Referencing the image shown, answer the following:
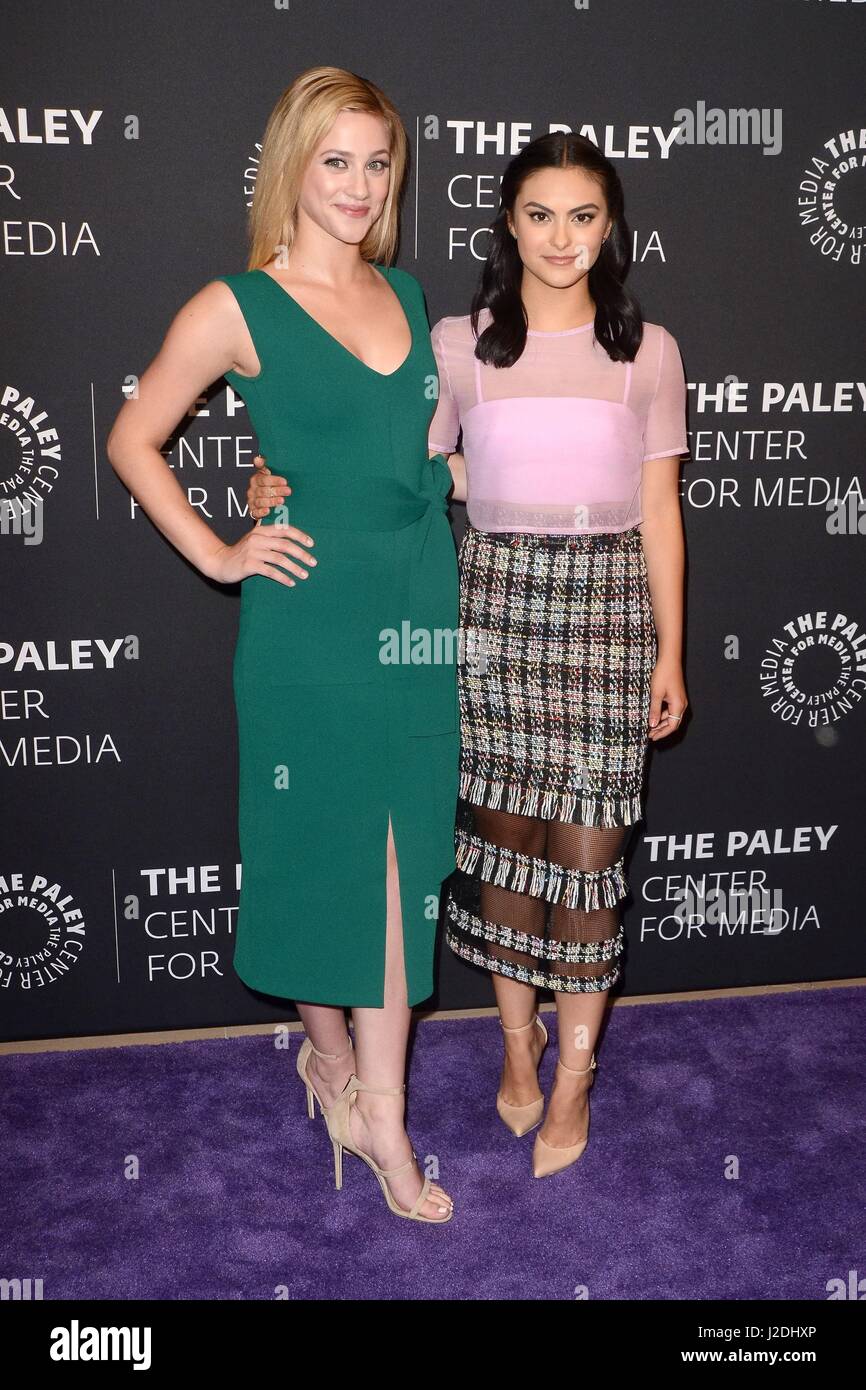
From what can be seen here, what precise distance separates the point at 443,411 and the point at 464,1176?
153 centimetres

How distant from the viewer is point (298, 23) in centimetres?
244

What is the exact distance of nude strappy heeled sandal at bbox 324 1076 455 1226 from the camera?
7.89 ft

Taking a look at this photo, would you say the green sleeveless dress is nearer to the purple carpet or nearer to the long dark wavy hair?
the long dark wavy hair

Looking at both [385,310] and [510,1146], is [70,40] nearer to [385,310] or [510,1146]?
[385,310]

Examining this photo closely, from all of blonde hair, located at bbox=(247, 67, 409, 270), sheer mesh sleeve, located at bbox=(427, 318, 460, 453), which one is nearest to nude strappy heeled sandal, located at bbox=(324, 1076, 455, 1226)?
sheer mesh sleeve, located at bbox=(427, 318, 460, 453)

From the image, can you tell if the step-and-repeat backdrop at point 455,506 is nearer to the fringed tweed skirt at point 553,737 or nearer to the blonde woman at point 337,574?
the blonde woman at point 337,574

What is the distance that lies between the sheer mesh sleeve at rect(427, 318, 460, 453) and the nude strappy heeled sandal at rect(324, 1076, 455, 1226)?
49.0 inches

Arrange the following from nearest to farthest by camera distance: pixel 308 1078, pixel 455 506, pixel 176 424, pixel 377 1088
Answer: pixel 176 424 < pixel 377 1088 < pixel 308 1078 < pixel 455 506

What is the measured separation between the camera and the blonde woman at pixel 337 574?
2104 mm

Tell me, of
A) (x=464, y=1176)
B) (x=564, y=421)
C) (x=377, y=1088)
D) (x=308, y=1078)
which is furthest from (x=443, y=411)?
(x=464, y=1176)

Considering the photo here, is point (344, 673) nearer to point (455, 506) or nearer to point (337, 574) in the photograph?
point (337, 574)

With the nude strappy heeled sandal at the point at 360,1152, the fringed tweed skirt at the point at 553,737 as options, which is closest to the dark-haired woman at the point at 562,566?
the fringed tweed skirt at the point at 553,737

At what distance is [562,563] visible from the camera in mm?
2293

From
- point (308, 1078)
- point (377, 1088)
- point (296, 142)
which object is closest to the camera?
point (296, 142)
